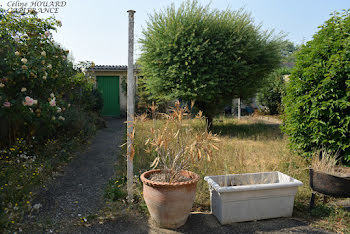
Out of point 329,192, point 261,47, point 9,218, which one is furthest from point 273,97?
point 9,218

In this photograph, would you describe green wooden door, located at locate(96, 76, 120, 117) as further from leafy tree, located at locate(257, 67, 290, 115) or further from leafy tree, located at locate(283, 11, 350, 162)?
leafy tree, located at locate(283, 11, 350, 162)

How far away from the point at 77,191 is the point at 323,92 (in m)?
3.80

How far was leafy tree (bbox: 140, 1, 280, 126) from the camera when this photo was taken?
22.6 feet

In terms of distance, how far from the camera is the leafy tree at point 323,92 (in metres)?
3.65

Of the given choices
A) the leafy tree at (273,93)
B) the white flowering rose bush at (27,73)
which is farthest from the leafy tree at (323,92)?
the leafy tree at (273,93)

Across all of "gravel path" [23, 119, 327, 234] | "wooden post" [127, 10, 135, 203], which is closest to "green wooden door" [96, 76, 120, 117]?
"gravel path" [23, 119, 327, 234]

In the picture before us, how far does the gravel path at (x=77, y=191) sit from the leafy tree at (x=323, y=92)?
319 cm

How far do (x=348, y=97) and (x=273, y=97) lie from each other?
8595mm

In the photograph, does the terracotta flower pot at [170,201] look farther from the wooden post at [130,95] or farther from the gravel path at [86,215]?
the wooden post at [130,95]

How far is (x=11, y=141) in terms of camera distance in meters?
4.96

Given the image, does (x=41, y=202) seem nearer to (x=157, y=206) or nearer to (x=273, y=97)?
(x=157, y=206)

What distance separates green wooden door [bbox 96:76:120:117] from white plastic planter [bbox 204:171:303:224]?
9.98m

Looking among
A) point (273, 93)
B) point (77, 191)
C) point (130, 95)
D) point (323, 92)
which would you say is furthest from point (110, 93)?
point (323, 92)

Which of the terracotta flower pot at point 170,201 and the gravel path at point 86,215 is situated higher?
the terracotta flower pot at point 170,201
